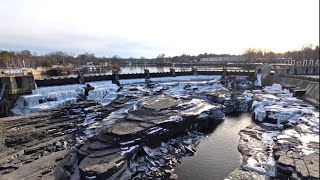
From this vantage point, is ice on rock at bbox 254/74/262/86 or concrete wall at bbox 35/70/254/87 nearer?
concrete wall at bbox 35/70/254/87

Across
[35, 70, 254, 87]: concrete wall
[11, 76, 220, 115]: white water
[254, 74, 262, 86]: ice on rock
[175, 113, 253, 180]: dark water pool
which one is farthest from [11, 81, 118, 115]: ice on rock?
[254, 74, 262, 86]: ice on rock

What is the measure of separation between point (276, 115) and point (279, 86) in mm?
13681

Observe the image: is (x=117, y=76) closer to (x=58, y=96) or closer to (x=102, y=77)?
(x=102, y=77)

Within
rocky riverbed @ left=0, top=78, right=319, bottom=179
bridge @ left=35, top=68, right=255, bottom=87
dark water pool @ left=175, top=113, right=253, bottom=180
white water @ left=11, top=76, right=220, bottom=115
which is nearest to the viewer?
rocky riverbed @ left=0, top=78, right=319, bottom=179

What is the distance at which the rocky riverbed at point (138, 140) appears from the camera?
12.7m

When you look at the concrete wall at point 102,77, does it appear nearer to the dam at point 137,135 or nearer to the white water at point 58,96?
the dam at point 137,135

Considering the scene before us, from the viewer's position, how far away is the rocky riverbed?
1271cm

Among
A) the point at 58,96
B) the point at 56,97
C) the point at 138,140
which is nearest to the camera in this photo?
the point at 138,140

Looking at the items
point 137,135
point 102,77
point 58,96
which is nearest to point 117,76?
point 102,77

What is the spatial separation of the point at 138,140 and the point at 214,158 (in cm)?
513

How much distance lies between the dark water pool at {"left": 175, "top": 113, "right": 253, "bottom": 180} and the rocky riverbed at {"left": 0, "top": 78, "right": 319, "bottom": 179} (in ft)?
1.73

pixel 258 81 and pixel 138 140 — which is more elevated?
pixel 258 81

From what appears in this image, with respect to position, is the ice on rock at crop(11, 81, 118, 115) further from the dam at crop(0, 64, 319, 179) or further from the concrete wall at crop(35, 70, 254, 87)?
the concrete wall at crop(35, 70, 254, 87)

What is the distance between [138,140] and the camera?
16031mm
